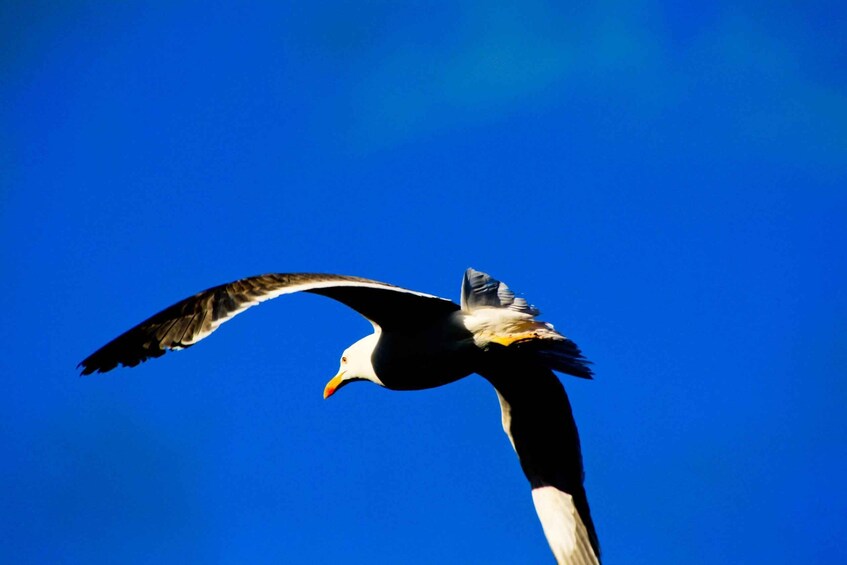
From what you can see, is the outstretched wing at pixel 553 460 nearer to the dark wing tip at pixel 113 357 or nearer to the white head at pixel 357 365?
the white head at pixel 357 365

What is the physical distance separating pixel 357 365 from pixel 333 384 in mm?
609

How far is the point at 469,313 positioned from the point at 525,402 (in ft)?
5.43

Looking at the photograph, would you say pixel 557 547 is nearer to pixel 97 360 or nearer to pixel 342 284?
pixel 342 284

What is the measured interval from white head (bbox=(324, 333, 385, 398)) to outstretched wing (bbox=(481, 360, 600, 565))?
120cm

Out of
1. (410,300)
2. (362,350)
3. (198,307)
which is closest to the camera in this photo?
(198,307)

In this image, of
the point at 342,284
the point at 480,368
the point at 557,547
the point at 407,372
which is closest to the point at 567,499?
the point at 557,547

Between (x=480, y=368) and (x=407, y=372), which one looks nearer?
(x=407, y=372)

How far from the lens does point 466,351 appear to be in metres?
8.91

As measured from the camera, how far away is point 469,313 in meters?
8.98

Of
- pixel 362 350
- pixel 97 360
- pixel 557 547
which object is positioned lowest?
pixel 97 360

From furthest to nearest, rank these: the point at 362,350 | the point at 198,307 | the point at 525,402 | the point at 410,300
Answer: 1. the point at 525,402
2. the point at 362,350
3. the point at 410,300
4. the point at 198,307

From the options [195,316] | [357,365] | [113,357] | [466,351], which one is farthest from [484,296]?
[113,357]

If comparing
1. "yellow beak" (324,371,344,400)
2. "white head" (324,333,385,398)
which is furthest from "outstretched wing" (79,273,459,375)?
"yellow beak" (324,371,344,400)

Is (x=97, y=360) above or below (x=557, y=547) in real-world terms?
below
